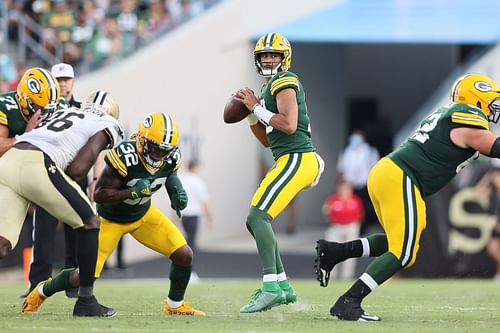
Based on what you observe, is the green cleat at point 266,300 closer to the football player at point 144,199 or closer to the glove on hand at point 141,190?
the football player at point 144,199

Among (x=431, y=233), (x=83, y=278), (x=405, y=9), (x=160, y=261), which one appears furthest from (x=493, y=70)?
(x=83, y=278)

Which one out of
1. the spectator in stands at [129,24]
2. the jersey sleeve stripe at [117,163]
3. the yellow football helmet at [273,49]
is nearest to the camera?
the jersey sleeve stripe at [117,163]

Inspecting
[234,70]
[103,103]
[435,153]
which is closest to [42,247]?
[103,103]

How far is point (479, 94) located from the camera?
7.45m

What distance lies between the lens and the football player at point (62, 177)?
7.20 m

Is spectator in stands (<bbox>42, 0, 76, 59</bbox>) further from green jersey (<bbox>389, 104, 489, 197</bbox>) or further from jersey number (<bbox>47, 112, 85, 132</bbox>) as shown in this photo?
green jersey (<bbox>389, 104, 489, 197</bbox>)

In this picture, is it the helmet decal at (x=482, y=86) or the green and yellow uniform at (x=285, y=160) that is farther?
the green and yellow uniform at (x=285, y=160)

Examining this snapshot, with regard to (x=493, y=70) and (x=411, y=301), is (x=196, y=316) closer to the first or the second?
(x=411, y=301)

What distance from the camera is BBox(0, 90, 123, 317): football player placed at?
7.20 metres

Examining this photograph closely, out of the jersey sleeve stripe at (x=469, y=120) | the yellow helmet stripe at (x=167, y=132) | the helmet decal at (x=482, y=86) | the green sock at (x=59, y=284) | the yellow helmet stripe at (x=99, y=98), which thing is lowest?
the green sock at (x=59, y=284)

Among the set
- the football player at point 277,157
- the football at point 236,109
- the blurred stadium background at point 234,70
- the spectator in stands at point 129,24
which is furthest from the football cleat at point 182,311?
the spectator in stands at point 129,24

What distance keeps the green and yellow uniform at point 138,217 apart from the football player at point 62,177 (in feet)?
0.81

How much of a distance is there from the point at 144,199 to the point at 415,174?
1.86 meters

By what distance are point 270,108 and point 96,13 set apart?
10595mm
